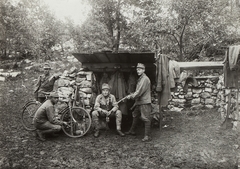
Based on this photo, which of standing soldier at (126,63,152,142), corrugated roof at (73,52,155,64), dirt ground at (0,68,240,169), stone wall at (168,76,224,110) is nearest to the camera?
dirt ground at (0,68,240,169)

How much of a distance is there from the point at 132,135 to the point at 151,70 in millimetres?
2023

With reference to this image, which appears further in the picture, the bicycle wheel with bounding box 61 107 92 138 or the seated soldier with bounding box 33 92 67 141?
the bicycle wheel with bounding box 61 107 92 138

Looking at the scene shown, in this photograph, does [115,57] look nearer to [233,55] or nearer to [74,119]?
[74,119]

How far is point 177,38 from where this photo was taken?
13.2 m

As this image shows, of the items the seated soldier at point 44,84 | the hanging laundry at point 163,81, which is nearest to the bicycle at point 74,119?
the seated soldier at point 44,84

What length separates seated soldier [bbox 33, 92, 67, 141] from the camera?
584 centimetres

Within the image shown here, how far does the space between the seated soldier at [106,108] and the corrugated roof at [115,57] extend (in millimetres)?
795

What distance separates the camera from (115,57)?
6.41 meters

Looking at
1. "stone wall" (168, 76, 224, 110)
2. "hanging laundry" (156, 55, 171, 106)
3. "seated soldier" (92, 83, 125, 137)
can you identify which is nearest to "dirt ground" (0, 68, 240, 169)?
"seated soldier" (92, 83, 125, 137)

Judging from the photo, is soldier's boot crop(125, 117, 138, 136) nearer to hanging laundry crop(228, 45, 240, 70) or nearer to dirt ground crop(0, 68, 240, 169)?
dirt ground crop(0, 68, 240, 169)

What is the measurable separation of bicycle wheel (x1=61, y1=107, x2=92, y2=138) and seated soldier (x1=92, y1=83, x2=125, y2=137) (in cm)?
24

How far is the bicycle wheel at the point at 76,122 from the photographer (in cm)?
617

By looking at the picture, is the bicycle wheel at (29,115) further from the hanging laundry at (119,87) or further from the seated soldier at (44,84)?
the hanging laundry at (119,87)

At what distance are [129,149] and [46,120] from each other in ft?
7.71
